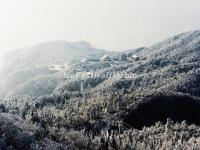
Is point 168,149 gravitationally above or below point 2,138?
below

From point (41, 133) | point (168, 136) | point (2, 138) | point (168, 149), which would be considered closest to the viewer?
point (2, 138)

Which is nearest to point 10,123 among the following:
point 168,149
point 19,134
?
Result: point 19,134

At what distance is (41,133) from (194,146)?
308 ft

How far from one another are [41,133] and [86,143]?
30.7 feet

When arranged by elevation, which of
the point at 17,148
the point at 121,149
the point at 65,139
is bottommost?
the point at 121,149

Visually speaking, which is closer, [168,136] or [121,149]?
[121,149]

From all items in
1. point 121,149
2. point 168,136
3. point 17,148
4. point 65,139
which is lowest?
point 168,136

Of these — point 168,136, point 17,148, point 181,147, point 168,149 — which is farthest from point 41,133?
point 168,136

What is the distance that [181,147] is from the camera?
503 feet

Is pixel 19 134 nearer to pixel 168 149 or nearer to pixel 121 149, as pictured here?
pixel 121 149

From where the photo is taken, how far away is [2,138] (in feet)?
169

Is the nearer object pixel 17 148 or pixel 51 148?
pixel 17 148

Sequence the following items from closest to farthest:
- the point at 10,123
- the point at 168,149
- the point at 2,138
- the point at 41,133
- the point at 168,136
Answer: the point at 2,138, the point at 10,123, the point at 41,133, the point at 168,149, the point at 168,136

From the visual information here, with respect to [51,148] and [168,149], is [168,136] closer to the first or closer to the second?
[168,149]
